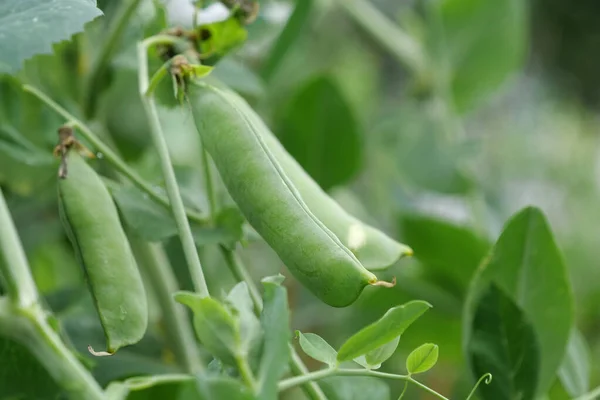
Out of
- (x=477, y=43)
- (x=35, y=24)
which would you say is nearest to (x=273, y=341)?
(x=35, y=24)

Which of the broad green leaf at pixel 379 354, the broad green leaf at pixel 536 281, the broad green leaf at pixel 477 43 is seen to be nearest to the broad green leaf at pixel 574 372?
the broad green leaf at pixel 536 281

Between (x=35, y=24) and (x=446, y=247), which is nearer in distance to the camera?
(x=35, y=24)

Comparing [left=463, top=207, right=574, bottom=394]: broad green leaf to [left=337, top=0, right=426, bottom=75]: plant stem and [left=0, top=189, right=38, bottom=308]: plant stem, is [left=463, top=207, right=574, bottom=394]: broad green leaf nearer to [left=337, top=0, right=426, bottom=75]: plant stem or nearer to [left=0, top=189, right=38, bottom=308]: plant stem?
[left=0, top=189, right=38, bottom=308]: plant stem

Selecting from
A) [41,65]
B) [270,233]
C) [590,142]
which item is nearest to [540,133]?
[590,142]

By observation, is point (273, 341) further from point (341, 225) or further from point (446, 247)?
point (446, 247)

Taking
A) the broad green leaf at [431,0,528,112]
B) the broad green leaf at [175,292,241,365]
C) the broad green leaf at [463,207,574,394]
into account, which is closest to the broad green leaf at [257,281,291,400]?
the broad green leaf at [175,292,241,365]

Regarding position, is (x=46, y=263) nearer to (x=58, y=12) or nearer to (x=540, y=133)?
(x=58, y=12)

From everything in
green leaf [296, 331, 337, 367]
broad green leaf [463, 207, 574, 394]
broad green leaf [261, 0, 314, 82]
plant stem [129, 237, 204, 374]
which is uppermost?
broad green leaf [261, 0, 314, 82]
